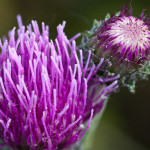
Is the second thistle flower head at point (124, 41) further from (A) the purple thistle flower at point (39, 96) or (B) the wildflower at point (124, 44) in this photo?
(A) the purple thistle flower at point (39, 96)

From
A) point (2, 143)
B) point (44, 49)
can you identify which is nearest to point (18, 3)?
point (44, 49)

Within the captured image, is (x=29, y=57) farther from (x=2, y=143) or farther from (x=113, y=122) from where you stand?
(x=113, y=122)

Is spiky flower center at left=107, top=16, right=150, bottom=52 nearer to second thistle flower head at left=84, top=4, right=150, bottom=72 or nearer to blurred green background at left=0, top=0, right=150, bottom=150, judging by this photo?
second thistle flower head at left=84, top=4, right=150, bottom=72

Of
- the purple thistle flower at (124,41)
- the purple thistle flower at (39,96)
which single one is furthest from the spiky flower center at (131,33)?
the purple thistle flower at (39,96)

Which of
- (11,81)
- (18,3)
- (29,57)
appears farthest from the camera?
(18,3)

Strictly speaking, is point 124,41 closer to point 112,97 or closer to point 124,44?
point 124,44

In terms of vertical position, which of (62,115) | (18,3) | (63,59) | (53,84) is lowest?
(62,115)

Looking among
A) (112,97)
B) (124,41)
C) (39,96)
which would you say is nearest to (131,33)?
(124,41)
